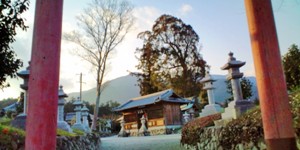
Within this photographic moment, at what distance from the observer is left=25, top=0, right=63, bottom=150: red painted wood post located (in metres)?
2.05

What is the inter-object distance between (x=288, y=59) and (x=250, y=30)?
47.1 ft

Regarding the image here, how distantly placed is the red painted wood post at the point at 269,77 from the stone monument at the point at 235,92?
693 centimetres

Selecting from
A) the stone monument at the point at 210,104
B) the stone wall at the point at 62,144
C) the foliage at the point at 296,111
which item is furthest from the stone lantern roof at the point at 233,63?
the stone wall at the point at 62,144

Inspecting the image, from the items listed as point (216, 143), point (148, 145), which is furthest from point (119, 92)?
point (216, 143)

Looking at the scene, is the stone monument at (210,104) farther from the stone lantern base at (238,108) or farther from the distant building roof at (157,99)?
the distant building roof at (157,99)

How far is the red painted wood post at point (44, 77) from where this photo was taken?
2.05 metres

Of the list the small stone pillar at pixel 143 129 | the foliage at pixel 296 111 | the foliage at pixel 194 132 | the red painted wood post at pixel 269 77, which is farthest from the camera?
the small stone pillar at pixel 143 129

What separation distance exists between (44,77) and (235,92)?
8750 mm

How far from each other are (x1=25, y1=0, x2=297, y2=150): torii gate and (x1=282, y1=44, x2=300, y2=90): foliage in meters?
12.2

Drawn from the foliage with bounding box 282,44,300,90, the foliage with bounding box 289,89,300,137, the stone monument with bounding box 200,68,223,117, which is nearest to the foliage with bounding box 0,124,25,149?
the foliage with bounding box 289,89,300,137

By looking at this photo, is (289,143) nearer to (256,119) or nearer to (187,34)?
(256,119)

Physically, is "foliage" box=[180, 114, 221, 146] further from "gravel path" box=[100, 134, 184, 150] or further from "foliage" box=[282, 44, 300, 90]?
"foliage" box=[282, 44, 300, 90]

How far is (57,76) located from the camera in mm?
2225

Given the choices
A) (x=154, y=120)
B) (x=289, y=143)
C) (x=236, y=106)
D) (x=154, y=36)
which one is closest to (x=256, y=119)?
(x=236, y=106)
